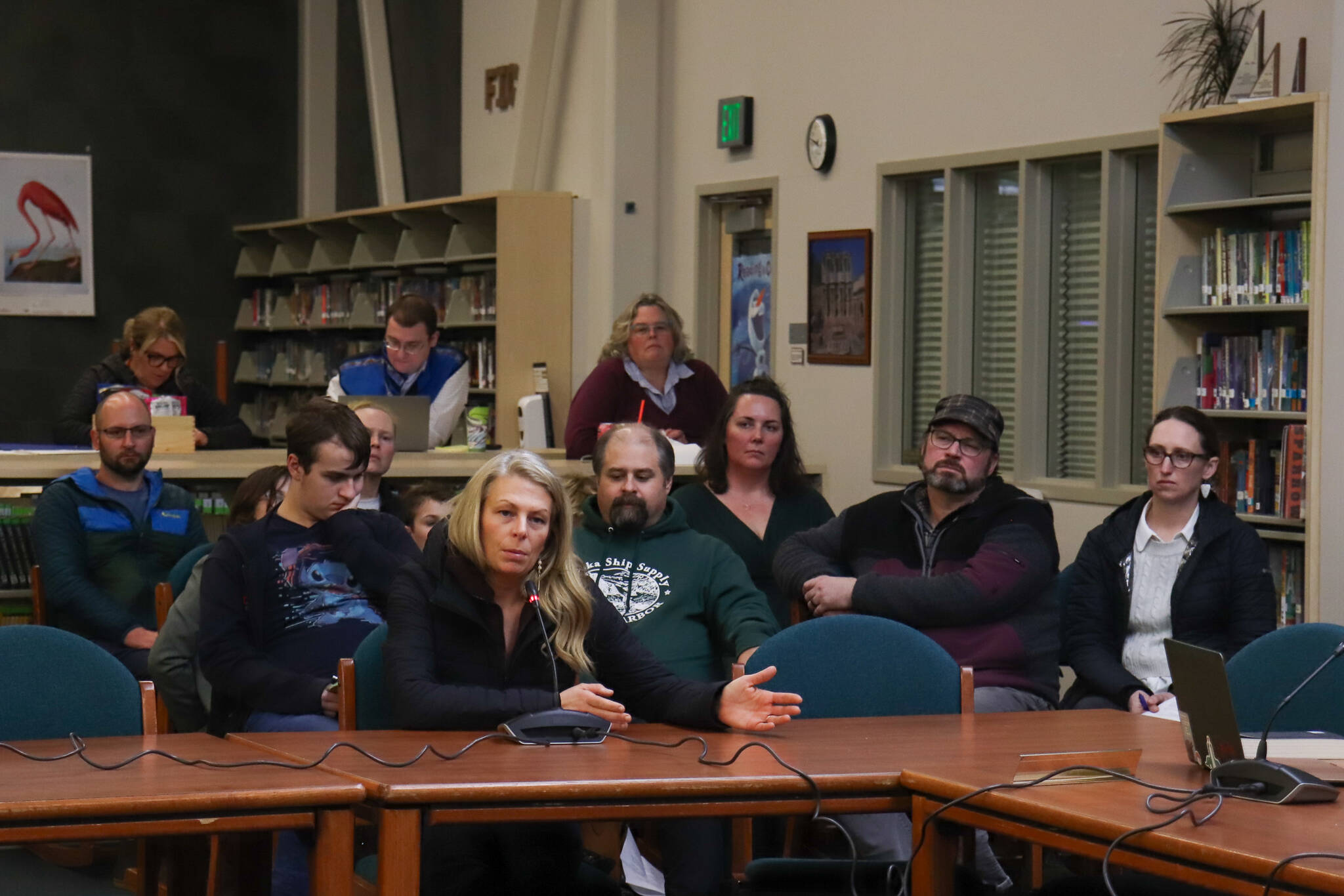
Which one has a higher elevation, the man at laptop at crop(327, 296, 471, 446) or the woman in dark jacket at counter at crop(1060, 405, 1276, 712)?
the man at laptop at crop(327, 296, 471, 446)

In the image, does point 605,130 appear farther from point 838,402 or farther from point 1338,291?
point 1338,291

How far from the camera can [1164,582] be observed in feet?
14.3

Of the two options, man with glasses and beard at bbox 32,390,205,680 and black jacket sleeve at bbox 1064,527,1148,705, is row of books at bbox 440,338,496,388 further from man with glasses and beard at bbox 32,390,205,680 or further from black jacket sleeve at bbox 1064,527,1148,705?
black jacket sleeve at bbox 1064,527,1148,705

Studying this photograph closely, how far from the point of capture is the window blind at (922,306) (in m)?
7.33

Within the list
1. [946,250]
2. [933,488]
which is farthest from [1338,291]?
[946,250]

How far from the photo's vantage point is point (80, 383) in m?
6.89

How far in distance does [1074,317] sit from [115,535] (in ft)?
12.4

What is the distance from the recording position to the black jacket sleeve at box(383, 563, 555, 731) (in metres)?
2.97

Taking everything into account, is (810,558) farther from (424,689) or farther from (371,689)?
(424,689)

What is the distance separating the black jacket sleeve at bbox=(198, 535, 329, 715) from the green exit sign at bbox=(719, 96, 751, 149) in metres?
4.83

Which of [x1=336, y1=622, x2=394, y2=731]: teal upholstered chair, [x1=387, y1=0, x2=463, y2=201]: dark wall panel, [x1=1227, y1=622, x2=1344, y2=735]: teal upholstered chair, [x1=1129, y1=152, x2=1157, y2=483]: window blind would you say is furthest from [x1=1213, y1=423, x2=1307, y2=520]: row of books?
[x1=387, y1=0, x2=463, y2=201]: dark wall panel

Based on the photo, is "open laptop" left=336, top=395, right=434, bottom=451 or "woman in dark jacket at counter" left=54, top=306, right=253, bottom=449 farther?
"woman in dark jacket at counter" left=54, top=306, right=253, bottom=449

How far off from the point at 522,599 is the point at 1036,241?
404 cm

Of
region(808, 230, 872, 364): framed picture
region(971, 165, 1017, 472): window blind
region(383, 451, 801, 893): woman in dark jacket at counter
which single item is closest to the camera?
region(383, 451, 801, 893): woman in dark jacket at counter
